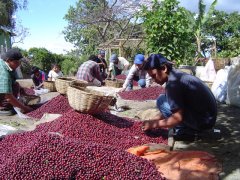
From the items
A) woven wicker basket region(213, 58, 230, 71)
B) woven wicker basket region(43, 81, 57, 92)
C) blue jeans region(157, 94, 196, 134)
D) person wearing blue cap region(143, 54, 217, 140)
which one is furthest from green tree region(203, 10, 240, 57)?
person wearing blue cap region(143, 54, 217, 140)

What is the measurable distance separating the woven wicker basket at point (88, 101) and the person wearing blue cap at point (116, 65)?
22.1 ft

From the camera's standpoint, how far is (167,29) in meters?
9.54

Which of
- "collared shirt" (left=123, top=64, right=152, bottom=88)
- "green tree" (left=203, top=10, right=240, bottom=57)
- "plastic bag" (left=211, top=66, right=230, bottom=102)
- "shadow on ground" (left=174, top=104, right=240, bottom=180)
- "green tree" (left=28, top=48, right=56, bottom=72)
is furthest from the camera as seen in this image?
"green tree" (left=203, top=10, right=240, bottom=57)

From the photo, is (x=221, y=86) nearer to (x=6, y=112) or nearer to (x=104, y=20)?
(x=6, y=112)

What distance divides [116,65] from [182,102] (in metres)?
7.79

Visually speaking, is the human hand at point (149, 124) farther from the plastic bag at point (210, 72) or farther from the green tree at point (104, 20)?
A: the green tree at point (104, 20)

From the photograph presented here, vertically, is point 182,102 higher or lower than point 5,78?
lower

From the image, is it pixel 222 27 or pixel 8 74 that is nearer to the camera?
pixel 8 74

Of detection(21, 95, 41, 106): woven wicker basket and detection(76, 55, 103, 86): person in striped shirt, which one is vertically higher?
detection(76, 55, 103, 86): person in striped shirt

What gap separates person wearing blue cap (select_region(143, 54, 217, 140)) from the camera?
3422mm

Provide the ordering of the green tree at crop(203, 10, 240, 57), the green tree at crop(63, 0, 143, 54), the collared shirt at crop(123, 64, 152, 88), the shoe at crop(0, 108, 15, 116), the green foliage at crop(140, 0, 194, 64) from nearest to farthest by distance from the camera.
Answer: the shoe at crop(0, 108, 15, 116)
the collared shirt at crop(123, 64, 152, 88)
the green foliage at crop(140, 0, 194, 64)
the green tree at crop(63, 0, 143, 54)
the green tree at crop(203, 10, 240, 57)

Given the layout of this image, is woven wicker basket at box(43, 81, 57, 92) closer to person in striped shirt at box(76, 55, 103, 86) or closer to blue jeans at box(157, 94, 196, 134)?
person in striped shirt at box(76, 55, 103, 86)

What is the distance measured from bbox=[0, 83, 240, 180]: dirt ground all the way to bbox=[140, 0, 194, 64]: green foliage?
3706 mm

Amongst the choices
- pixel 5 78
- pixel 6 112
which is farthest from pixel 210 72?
pixel 5 78
